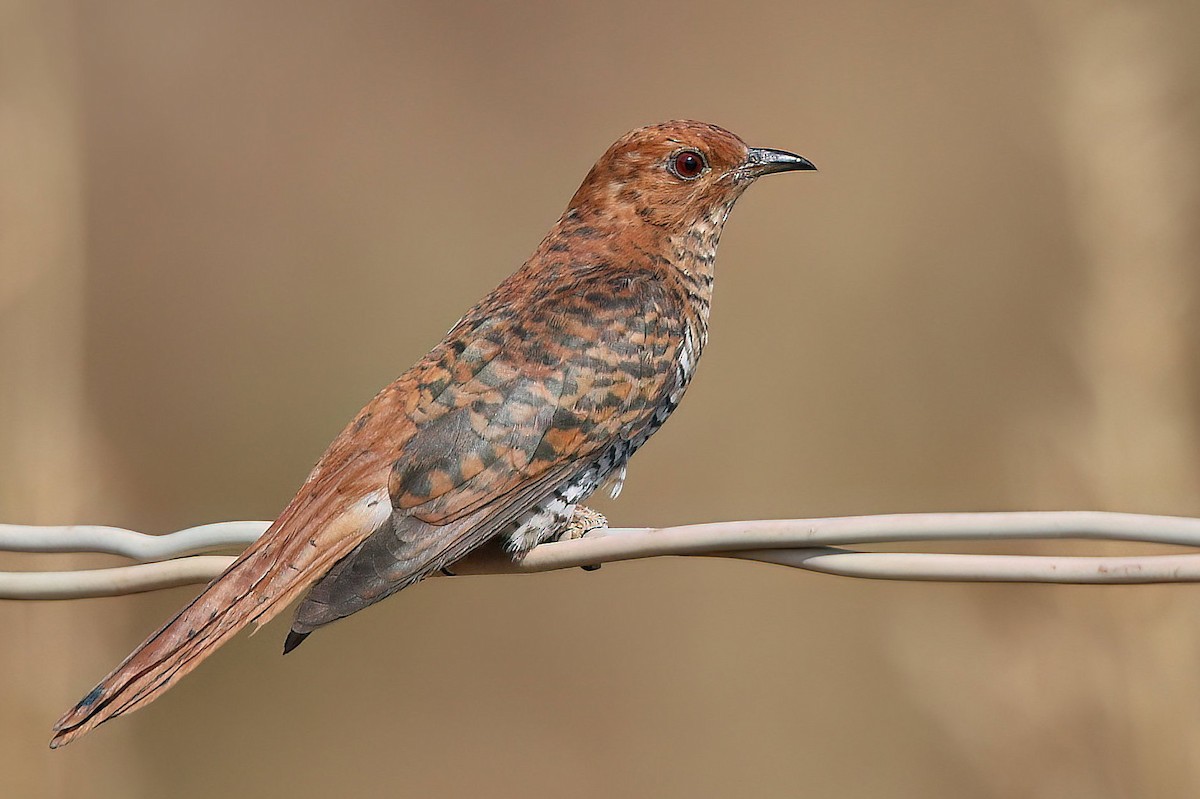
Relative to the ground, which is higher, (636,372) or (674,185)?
(674,185)

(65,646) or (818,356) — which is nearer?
(65,646)

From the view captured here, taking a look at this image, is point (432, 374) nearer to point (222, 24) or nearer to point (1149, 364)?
point (1149, 364)

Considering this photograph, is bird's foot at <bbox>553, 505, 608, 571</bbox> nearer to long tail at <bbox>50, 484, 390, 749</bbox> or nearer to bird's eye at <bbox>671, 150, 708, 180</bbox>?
long tail at <bbox>50, 484, 390, 749</bbox>

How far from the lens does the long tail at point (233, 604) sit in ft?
7.25

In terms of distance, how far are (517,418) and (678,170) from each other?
0.99m

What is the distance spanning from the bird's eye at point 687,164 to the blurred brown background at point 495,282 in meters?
0.90

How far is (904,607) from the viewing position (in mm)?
3596

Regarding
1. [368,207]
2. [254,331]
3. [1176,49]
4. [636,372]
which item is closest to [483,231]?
[368,207]

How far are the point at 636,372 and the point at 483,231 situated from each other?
183 centimetres

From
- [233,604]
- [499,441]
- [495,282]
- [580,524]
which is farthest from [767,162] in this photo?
[233,604]

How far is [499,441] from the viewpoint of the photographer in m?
2.71

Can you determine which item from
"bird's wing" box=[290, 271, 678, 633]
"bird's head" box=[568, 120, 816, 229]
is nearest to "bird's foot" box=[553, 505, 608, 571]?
"bird's wing" box=[290, 271, 678, 633]

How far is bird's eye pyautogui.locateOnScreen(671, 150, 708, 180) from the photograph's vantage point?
135 inches

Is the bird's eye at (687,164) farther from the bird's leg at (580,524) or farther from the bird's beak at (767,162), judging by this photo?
the bird's leg at (580,524)
